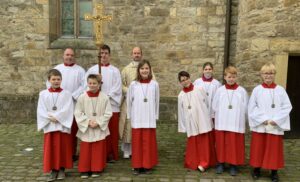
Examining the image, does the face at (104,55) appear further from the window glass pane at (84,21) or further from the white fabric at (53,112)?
the window glass pane at (84,21)

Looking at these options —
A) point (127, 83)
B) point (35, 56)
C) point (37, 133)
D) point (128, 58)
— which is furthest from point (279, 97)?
point (35, 56)

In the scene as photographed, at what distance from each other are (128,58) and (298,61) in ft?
13.5

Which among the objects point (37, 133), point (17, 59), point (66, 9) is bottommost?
point (37, 133)

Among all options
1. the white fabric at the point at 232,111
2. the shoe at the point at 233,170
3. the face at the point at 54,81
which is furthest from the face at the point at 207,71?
the face at the point at 54,81

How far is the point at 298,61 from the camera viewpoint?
26.3 ft

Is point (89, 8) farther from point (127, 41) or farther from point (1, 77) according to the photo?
point (1, 77)

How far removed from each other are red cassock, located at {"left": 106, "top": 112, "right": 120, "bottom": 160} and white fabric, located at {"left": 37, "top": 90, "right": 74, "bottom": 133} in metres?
1.08

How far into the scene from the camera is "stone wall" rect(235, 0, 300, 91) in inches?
293

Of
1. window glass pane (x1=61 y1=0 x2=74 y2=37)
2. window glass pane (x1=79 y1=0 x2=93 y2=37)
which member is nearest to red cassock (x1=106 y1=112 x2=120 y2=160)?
window glass pane (x1=79 y1=0 x2=93 y2=37)

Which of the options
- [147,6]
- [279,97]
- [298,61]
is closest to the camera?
[279,97]

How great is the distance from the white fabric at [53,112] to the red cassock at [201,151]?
6.52ft

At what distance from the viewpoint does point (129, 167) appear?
6418 millimetres

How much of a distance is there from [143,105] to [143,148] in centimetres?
67

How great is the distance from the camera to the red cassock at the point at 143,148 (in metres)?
6.04
